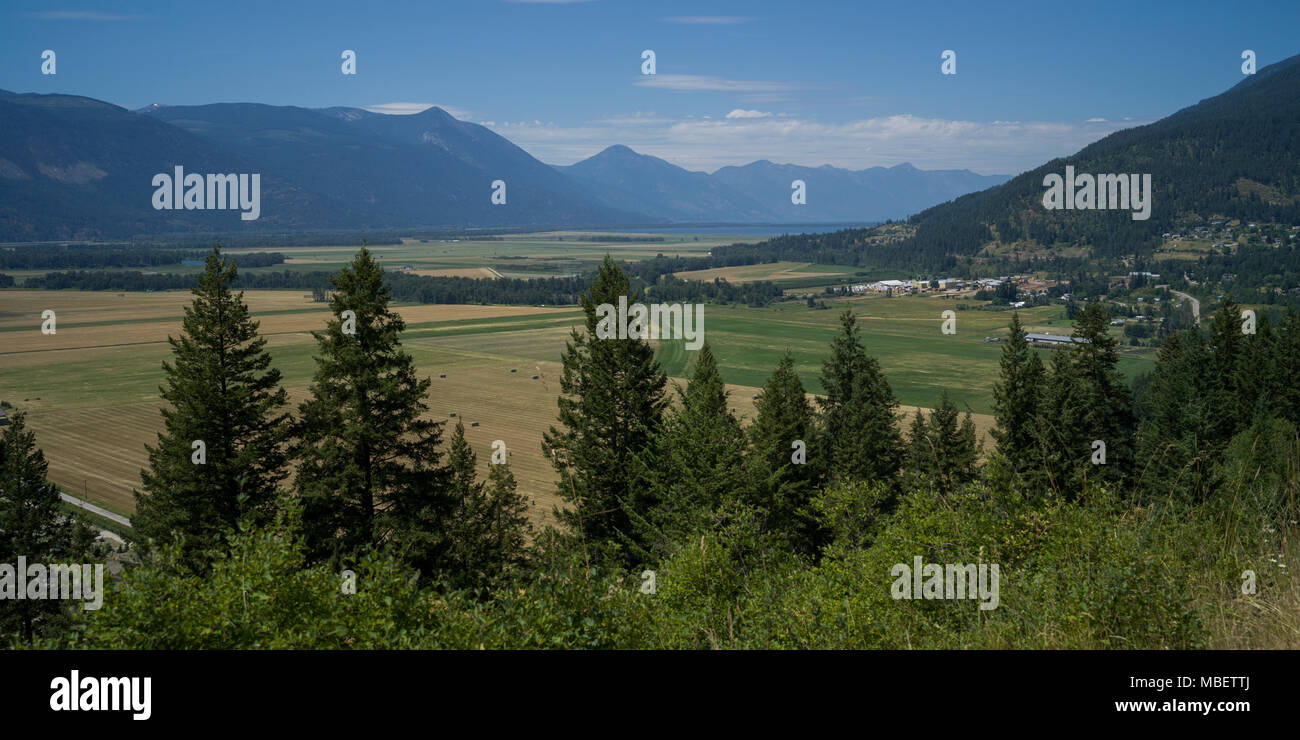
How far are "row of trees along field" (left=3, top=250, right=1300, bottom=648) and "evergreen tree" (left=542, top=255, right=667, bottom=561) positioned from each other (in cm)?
12

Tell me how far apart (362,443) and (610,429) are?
1017 centimetres

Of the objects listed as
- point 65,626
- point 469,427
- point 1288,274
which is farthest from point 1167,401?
point 1288,274

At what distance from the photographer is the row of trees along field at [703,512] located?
7500mm

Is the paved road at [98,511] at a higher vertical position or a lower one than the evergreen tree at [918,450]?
lower

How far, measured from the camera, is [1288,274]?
167 meters

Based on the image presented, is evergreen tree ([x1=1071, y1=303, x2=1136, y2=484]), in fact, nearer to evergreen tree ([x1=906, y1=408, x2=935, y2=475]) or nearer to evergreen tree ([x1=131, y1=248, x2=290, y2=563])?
evergreen tree ([x1=906, y1=408, x2=935, y2=475])

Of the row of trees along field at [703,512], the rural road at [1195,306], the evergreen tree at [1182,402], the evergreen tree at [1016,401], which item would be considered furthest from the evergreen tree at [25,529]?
the rural road at [1195,306]

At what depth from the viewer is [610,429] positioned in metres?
28.7

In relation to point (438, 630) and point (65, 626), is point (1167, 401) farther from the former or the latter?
point (65, 626)

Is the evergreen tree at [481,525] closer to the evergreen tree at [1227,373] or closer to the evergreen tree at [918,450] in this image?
the evergreen tree at [918,450]

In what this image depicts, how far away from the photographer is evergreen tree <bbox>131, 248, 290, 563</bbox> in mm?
20328

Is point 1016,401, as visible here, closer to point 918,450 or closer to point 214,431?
point 918,450

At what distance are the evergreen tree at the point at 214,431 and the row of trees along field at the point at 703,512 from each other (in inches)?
3.1

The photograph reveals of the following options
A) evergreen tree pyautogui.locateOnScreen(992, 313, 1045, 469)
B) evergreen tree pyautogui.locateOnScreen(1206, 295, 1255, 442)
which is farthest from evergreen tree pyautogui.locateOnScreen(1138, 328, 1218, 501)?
evergreen tree pyautogui.locateOnScreen(992, 313, 1045, 469)
